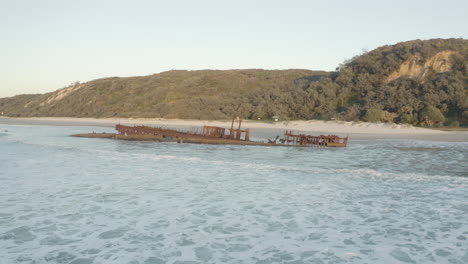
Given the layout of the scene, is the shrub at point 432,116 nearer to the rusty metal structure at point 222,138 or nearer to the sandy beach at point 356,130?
the sandy beach at point 356,130

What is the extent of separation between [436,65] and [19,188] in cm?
4817

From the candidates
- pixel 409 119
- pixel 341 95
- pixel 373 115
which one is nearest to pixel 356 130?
pixel 373 115

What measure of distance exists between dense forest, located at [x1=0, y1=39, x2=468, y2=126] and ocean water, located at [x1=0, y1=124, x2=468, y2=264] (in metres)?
24.8

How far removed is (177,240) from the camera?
7.32 meters

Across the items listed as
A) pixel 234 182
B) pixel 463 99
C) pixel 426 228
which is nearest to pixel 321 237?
pixel 426 228

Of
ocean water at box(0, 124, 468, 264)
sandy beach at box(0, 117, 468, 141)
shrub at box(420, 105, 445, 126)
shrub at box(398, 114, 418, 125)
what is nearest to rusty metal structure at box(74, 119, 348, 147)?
sandy beach at box(0, 117, 468, 141)

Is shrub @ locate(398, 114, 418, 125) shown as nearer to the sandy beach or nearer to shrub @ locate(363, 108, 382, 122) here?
shrub @ locate(363, 108, 382, 122)

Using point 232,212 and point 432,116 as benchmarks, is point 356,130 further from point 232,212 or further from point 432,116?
point 232,212

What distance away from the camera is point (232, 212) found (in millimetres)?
9289

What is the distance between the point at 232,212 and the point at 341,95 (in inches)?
1688

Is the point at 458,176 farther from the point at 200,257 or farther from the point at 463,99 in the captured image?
the point at 463,99

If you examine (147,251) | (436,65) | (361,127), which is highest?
(436,65)

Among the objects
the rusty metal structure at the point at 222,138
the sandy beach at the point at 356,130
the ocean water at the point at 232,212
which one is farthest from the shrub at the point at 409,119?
the ocean water at the point at 232,212

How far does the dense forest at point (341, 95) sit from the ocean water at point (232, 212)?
24.8m
